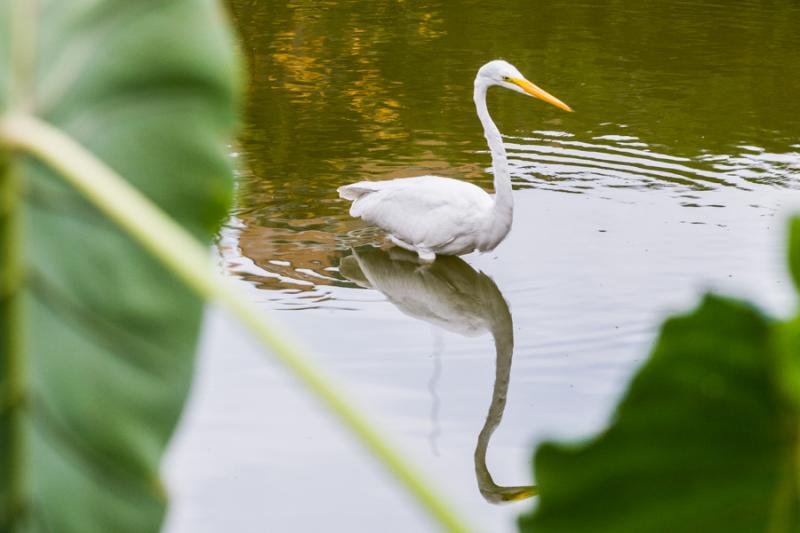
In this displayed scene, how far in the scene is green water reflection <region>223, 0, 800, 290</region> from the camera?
16.2 feet

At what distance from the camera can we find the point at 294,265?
4.11 m

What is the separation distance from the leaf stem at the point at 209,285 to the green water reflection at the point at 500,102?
3.69 metres

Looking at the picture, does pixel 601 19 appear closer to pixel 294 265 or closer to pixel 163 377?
pixel 294 265

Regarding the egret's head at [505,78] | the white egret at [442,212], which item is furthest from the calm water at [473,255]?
the egret's head at [505,78]

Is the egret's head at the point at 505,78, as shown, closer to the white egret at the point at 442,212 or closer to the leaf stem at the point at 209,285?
the white egret at the point at 442,212

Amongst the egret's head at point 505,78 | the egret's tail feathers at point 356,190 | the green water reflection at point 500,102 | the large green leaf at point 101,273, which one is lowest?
the green water reflection at point 500,102

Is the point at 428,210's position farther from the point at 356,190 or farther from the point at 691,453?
the point at 691,453

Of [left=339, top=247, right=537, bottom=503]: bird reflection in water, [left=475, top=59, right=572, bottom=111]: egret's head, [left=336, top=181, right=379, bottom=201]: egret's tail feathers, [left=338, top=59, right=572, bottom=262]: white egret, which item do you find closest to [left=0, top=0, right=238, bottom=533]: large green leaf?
[left=339, top=247, right=537, bottom=503]: bird reflection in water

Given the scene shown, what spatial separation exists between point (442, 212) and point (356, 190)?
1.49 ft

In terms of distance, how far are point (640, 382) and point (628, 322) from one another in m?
3.53

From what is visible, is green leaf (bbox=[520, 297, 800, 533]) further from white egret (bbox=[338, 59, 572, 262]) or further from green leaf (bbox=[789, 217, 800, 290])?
white egret (bbox=[338, 59, 572, 262])

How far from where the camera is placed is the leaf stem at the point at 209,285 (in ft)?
0.74

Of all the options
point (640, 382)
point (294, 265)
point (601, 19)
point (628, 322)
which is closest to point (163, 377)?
point (640, 382)

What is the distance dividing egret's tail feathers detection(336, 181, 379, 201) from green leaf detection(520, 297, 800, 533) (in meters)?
3.96
